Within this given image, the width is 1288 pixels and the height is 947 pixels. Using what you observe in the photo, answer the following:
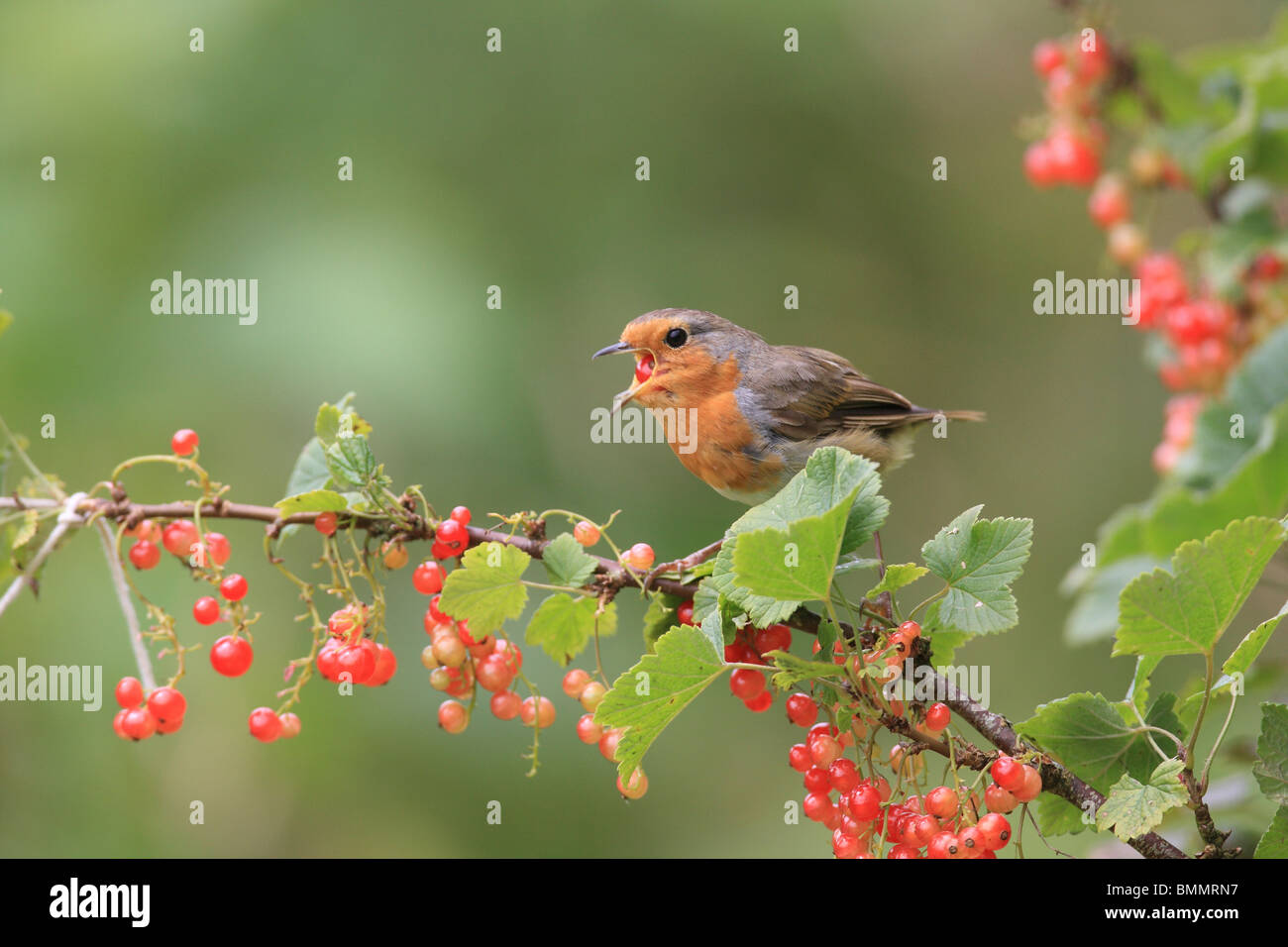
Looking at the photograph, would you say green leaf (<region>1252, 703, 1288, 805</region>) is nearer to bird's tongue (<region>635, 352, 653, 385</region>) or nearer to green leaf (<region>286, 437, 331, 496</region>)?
green leaf (<region>286, 437, 331, 496</region>)

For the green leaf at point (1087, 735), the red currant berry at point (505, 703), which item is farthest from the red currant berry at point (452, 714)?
the green leaf at point (1087, 735)

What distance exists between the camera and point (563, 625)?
1.80 meters

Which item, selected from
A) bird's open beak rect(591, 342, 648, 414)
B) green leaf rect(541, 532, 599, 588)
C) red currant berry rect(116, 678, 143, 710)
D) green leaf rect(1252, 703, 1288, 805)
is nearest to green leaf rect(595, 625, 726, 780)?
green leaf rect(541, 532, 599, 588)

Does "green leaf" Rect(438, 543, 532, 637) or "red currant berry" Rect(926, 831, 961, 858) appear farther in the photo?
"green leaf" Rect(438, 543, 532, 637)

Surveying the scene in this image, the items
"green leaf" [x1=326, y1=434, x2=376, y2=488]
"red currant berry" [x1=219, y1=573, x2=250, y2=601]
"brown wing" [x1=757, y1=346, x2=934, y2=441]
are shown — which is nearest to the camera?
"green leaf" [x1=326, y1=434, x2=376, y2=488]

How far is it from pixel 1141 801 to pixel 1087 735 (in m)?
0.16

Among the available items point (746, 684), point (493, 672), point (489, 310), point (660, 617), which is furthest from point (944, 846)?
point (489, 310)

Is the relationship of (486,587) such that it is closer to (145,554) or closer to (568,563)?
(568,563)

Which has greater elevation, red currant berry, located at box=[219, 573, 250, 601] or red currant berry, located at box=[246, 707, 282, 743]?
red currant berry, located at box=[219, 573, 250, 601]

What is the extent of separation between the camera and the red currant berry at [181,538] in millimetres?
1902

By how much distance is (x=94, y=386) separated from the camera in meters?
4.37

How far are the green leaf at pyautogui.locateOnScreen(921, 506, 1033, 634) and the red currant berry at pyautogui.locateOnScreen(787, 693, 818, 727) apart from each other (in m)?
0.26

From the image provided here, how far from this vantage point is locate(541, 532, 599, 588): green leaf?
1.72 m

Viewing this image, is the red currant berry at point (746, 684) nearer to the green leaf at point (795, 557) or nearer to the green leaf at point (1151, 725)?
the green leaf at point (795, 557)
